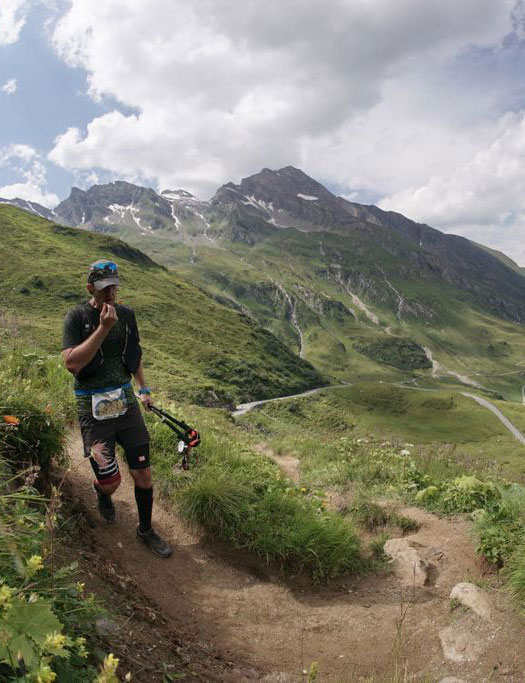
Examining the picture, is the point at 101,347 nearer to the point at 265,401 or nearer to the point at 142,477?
the point at 142,477

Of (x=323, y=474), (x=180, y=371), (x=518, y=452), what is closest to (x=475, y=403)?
(x=518, y=452)

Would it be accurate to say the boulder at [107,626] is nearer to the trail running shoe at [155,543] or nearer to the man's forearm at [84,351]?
the trail running shoe at [155,543]

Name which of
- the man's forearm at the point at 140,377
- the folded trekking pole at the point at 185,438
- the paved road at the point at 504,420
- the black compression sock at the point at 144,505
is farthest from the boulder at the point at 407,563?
the paved road at the point at 504,420

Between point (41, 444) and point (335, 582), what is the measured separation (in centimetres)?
447

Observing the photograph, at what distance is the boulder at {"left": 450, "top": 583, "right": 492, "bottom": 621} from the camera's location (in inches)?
196

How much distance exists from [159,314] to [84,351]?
133 metres

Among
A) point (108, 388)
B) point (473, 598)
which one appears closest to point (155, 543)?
point (108, 388)

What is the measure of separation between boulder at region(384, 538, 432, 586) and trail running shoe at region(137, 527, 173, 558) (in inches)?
129

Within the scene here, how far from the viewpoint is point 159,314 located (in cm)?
13438

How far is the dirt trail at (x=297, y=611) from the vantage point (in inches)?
174

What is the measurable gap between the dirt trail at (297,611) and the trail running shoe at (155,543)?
99mm

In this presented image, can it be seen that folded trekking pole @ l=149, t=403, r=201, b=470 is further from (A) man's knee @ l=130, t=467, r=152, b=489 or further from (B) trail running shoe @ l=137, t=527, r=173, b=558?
(B) trail running shoe @ l=137, t=527, r=173, b=558

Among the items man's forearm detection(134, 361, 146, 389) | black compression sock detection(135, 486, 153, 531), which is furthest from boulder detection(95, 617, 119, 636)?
man's forearm detection(134, 361, 146, 389)

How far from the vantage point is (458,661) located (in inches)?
174
